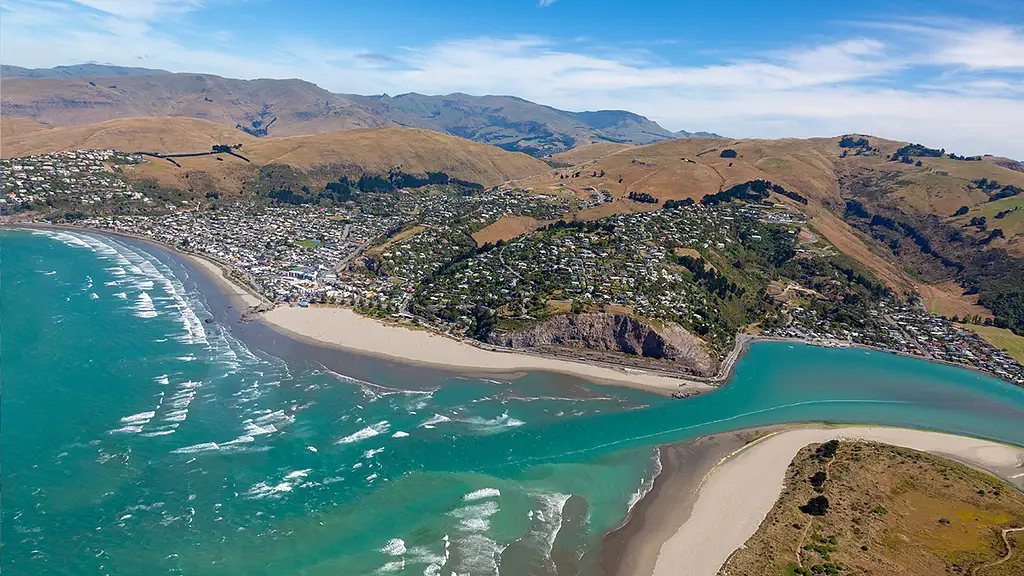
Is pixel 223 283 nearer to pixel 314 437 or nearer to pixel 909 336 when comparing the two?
pixel 314 437

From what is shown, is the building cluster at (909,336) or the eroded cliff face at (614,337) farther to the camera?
the building cluster at (909,336)

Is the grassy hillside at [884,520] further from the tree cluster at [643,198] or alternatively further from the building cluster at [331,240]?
the tree cluster at [643,198]

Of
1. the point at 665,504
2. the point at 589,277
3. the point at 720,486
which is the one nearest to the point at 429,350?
the point at 589,277

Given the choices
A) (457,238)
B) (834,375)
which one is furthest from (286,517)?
(457,238)

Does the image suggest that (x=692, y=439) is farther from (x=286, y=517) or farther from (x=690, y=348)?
(x=286, y=517)

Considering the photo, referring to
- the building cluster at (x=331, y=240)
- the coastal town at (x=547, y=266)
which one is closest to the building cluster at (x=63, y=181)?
the coastal town at (x=547, y=266)

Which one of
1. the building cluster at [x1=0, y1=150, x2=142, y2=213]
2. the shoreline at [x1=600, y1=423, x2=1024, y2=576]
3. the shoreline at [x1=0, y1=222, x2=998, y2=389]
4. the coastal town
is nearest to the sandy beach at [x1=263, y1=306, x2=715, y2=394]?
the shoreline at [x1=0, y1=222, x2=998, y2=389]
